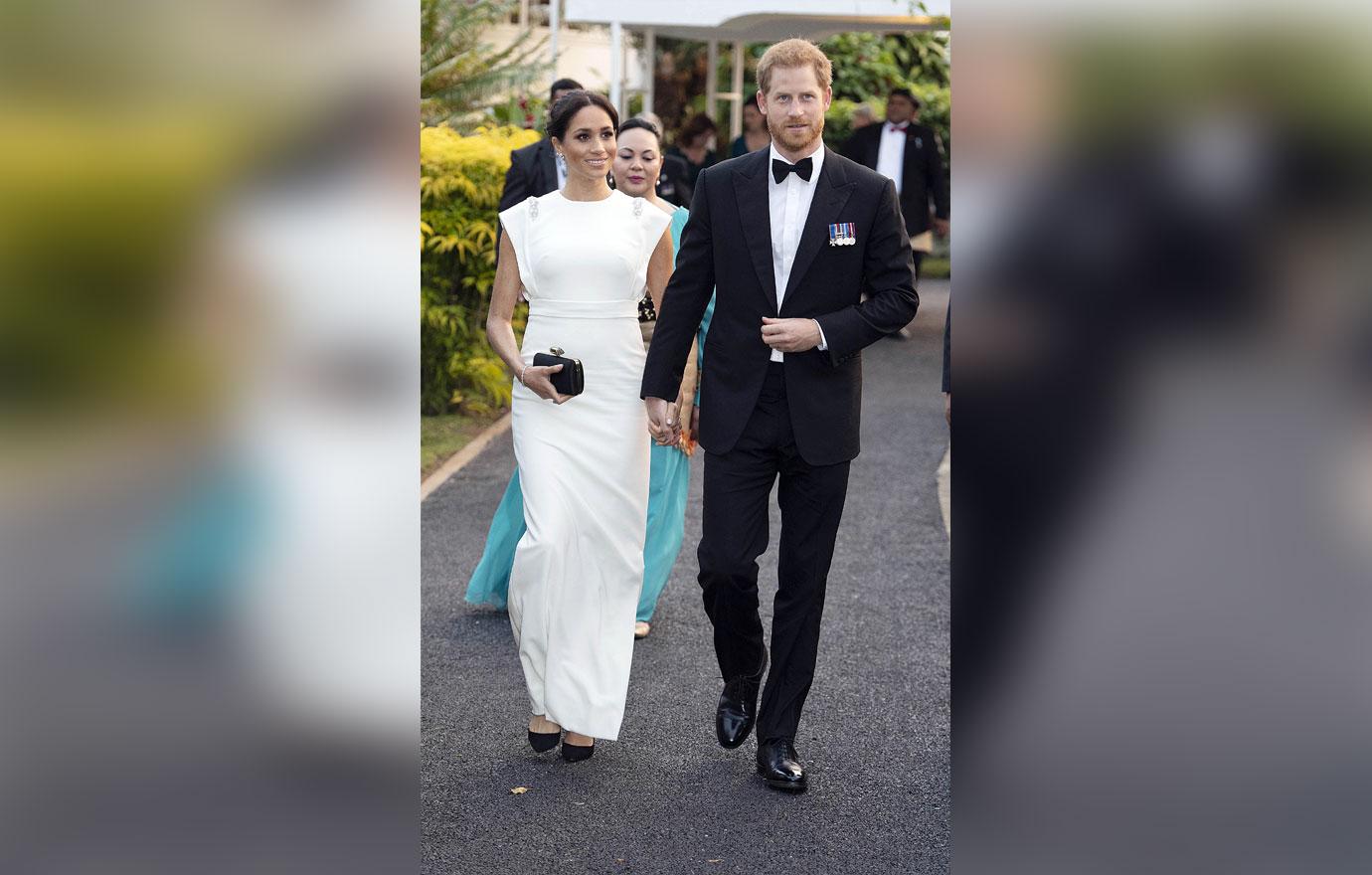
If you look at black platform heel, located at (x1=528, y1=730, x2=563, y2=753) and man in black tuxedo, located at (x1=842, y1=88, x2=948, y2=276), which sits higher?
man in black tuxedo, located at (x1=842, y1=88, x2=948, y2=276)

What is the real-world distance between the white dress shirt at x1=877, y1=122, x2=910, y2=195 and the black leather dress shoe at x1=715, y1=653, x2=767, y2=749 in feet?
38.6

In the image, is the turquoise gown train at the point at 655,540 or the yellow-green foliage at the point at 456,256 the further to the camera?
the yellow-green foliage at the point at 456,256

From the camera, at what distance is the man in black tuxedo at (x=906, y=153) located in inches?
645

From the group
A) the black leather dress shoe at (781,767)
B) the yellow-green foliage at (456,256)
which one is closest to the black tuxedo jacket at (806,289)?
the black leather dress shoe at (781,767)

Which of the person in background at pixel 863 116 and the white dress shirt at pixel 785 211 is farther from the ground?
the person in background at pixel 863 116

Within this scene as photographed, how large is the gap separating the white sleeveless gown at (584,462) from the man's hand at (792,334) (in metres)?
0.81

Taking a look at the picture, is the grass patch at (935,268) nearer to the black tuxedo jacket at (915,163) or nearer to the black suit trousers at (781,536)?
the black tuxedo jacket at (915,163)

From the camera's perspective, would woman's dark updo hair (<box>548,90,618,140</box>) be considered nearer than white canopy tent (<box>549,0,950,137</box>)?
Yes

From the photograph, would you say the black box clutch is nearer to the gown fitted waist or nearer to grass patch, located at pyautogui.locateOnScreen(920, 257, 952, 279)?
the gown fitted waist

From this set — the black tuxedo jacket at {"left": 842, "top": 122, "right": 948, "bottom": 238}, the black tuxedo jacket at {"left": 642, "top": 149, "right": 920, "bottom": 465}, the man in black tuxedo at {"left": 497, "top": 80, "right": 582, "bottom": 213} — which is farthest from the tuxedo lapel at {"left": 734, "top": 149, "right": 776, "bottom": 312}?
the black tuxedo jacket at {"left": 842, "top": 122, "right": 948, "bottom": 238}

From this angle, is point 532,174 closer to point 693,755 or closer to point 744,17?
point 693,755

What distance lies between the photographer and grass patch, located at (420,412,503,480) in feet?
35.3

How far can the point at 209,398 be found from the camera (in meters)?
2.29

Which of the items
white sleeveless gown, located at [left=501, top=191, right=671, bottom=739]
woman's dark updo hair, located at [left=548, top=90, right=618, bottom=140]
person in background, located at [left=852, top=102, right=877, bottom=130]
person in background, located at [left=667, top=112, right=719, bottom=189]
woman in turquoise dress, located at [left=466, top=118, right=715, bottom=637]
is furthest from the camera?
person in background, located at [left=852, top=102, right=877, bottom=130]
